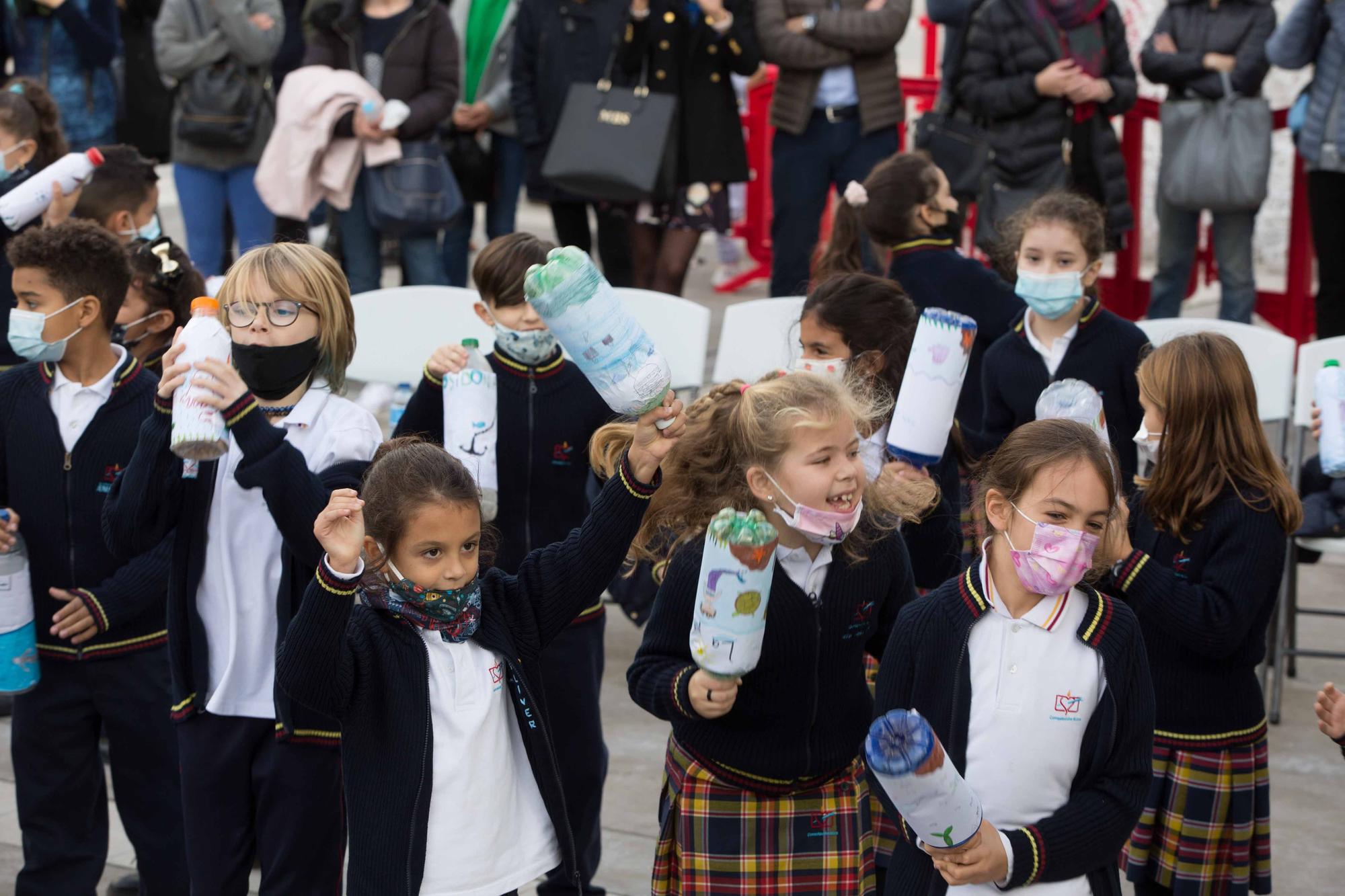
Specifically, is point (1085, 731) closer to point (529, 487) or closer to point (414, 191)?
point (529, 487)

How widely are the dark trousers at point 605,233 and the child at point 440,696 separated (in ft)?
15.8

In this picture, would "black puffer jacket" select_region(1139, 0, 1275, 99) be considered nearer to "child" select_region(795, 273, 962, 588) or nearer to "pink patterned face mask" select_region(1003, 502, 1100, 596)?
"child" select_region(795, 273, 962, 588)

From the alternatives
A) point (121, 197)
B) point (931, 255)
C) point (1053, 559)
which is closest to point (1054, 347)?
point (931, 255)

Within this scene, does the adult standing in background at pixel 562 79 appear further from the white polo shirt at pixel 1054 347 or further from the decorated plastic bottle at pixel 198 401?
the decorated plastic bottle at pixel 198 401

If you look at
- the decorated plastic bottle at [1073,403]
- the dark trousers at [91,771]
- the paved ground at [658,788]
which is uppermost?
the decorated plastic bottle at [1073,403]

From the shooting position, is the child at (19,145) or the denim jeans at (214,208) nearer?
the child at (19,145)

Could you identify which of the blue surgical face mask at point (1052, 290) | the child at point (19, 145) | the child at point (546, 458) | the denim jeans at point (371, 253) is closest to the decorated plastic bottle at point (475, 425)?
the child at point (546, 458)

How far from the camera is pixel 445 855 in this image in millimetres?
2867

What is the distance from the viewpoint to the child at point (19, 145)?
5.45 meters

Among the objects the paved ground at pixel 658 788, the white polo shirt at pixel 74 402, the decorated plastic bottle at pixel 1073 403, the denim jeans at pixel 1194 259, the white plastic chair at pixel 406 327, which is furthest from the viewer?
the denim jeans at pixel 1194 259

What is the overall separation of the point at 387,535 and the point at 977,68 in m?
4.90

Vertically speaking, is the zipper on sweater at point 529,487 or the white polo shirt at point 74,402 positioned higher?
the white polo shirt at point 74,402

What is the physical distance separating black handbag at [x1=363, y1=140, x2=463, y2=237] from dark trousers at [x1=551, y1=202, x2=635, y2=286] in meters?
0.51

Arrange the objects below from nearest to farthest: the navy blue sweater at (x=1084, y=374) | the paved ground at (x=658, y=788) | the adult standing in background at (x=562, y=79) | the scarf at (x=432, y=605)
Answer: the scarf at (x=432, y=605) → the paved ground at (x=658, y=788) → the navy blue sweater at (x=1084, y=374) → the adult standing in background at (x=562, y=79)
